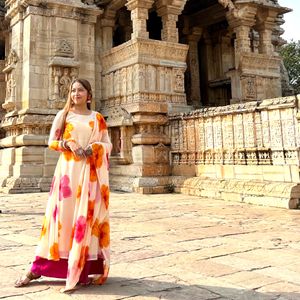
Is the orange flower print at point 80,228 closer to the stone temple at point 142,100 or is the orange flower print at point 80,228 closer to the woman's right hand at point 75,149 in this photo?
the woman's right hand at point 75,149

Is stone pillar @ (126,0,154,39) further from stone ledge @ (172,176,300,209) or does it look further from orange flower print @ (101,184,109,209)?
orange flower print @ (101,184,109,209)

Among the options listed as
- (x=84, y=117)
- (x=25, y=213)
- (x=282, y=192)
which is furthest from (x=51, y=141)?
(x=282, y=192)

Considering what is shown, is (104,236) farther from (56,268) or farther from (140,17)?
(140,17)

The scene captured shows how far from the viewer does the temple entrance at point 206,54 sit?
15453mm

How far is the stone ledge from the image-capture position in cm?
725

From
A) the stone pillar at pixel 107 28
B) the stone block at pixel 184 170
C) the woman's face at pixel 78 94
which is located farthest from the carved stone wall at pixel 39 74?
the woman's face at pixel 78 94

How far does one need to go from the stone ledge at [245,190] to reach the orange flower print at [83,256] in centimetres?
508

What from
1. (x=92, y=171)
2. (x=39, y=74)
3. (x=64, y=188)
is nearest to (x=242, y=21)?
(x=39, y=74)

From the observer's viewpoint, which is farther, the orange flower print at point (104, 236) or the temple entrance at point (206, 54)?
the temple entrance at point (206, 54)

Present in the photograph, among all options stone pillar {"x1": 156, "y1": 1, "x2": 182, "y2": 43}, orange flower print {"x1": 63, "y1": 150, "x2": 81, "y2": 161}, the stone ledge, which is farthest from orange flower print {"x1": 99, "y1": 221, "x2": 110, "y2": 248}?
stone pillar {"x1": 156, "y1": 1, "x2": 182, "y2": 43}

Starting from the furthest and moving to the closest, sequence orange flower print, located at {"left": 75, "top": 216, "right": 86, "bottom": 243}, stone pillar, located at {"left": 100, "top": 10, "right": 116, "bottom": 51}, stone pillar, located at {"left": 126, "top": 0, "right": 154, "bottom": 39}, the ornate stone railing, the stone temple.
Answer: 1. stone pillar, located at {"left": 100, "top": 10, "right": 116, "bottom": 51}
2. stone pillar, located at {"left": 126, "top": 0, "right": 154, "bottom": 39}
3. the stone temple
4. the ornate stone railing
5. orange flower print, located at {"left": 75, "top": 216, "right": 86, "bottom": 243}

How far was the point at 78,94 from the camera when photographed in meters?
3.31

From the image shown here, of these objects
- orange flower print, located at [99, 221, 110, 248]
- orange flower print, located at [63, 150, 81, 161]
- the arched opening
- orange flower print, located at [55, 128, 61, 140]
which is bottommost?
orange flower print, located at [99, 221, 110, 248]

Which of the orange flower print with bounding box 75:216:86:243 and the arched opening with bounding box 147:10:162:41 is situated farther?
the arched opening with bounding box 147:10:162:41
